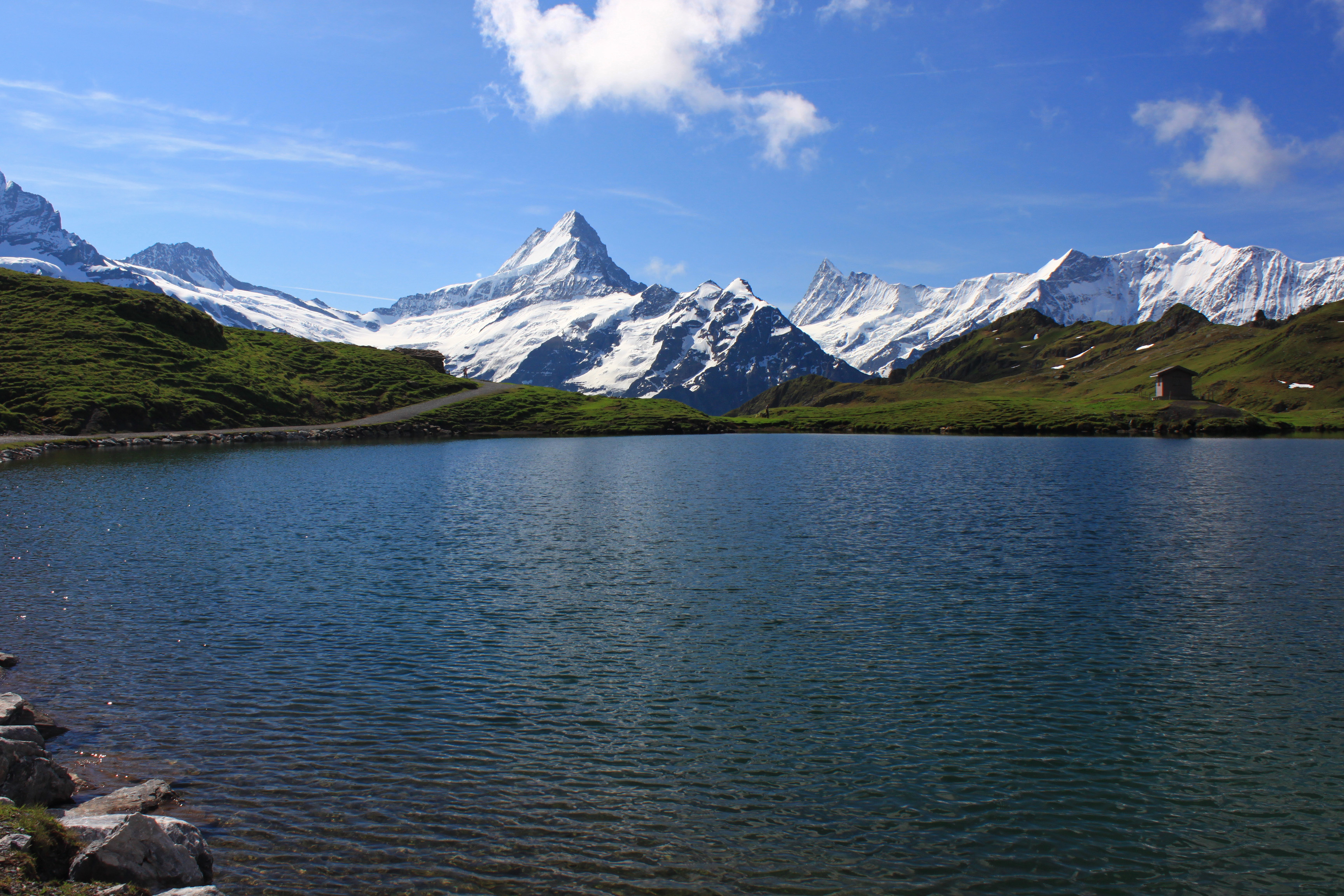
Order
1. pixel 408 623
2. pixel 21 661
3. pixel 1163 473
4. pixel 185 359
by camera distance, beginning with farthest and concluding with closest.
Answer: pixel 185 359, pixel 1163 473, pixel 408 623, pixel 21 661

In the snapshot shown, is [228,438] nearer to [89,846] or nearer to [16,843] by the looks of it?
[16,843]

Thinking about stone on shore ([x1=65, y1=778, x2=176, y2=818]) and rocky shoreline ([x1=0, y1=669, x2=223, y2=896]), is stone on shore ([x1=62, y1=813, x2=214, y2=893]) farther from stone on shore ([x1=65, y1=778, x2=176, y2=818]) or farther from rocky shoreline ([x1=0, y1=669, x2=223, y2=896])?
stone on shore ([x1=65, y1=778, x2=176, y2=818])

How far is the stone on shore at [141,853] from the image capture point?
45.0ft

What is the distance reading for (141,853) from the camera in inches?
555

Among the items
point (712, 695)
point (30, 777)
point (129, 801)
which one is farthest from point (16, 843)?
point (712, 695)

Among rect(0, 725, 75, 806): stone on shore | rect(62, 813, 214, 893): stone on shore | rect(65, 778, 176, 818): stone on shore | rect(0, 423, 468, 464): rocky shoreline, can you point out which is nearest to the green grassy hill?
rect(0, 423, 468, 464): rocky shoreline

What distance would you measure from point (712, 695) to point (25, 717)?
19.3 metres

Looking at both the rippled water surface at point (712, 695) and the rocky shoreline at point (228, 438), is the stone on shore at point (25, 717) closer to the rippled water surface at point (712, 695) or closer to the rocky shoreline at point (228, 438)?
the rippled water surface at point (712, 695)

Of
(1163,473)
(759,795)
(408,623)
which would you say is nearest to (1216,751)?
(759,795)

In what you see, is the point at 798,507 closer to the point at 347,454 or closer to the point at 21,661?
the point at 21,661

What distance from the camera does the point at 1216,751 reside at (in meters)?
21.7

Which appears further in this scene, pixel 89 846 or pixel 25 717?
pixel 25 717

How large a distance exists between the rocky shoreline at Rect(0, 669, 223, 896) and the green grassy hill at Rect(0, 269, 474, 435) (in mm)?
142429

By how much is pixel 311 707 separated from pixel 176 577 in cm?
2196
